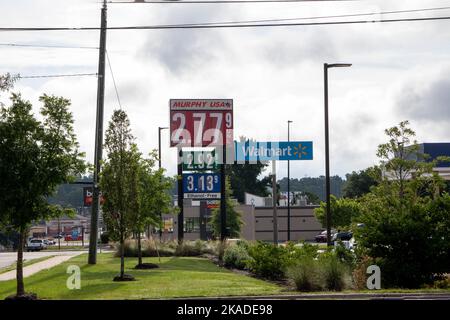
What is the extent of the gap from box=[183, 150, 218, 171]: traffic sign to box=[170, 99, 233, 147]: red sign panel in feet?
5.07

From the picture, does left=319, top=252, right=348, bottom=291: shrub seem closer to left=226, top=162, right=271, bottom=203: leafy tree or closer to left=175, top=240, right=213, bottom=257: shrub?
left=175, top=240, right=213, bottom=257: shrub

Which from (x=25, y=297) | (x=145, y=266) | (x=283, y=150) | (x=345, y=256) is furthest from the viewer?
(x=283, y=150)

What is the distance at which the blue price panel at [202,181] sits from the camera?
1652 inches

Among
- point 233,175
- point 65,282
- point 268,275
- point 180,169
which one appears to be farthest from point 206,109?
point 233,175

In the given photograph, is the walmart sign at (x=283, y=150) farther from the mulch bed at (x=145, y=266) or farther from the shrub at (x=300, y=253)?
the shrub at (x=300, y=253)

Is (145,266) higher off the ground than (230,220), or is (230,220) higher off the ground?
(230,220)

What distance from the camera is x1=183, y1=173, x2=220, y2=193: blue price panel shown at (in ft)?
138

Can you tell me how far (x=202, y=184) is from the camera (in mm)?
42094

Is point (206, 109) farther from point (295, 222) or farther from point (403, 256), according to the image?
point (295, 222)

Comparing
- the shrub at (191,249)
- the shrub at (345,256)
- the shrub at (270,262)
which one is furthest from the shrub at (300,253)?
the shrub at (191,249)

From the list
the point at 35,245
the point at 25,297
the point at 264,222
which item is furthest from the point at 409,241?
the point at 264,222

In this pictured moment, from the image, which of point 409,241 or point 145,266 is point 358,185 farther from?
point 409,241

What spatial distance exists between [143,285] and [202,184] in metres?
20.0

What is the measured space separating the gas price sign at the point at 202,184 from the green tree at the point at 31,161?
21.3m
